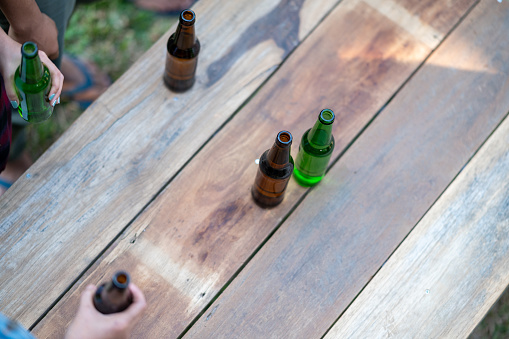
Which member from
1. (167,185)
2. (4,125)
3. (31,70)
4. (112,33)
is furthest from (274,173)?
(112,33)

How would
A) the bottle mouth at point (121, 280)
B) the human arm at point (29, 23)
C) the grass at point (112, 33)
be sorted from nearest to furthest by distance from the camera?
the bottle mouth at point (121, 280) < the human arm at point (29, 23) < the grass at point (112, 33)

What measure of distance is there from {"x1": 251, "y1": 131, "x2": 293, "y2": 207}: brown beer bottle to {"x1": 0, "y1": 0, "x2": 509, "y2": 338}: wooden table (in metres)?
0.04

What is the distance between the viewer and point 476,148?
135 centimetres

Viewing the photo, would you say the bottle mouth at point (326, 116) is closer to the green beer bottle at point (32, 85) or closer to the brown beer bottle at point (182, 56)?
the brown beer bottle at point (182, 56)

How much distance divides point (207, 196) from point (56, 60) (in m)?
0.66

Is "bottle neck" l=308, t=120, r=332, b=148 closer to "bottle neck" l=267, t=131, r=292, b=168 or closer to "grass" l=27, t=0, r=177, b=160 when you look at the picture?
"bottle neck" l=267, t=131, r=292, b=168

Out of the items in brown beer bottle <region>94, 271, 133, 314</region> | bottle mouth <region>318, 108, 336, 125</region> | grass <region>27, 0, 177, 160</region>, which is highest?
bottle mouth <region>318, 108, 336, 125</region>

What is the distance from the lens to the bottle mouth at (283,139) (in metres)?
1.10

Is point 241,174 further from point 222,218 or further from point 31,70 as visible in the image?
point 31,70

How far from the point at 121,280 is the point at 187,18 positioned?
603 mm

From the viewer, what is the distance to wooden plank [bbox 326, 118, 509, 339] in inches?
46.6

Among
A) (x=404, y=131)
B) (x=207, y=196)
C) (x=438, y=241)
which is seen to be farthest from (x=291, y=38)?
(x=438, y=241)

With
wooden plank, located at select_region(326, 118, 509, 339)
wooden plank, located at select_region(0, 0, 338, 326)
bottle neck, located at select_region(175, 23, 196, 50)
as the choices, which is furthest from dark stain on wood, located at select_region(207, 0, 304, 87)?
wooden plank, located at select_region(326, 118, 509, 339)

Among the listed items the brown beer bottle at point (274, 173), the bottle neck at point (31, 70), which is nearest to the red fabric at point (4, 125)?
the bottle neck at point (31, 70)
